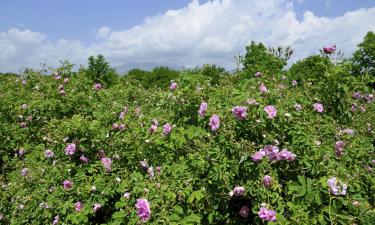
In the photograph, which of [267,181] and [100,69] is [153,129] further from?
[100,69]

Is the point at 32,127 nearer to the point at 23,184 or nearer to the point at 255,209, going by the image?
the point at 23,184

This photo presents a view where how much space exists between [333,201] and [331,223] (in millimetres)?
147

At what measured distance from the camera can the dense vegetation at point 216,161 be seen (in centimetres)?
254

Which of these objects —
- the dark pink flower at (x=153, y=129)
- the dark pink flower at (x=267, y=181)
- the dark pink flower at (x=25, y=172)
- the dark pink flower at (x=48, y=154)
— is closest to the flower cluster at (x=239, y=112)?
the dark pink flower at (x=267, y=181)

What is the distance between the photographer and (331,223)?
2.31 meters

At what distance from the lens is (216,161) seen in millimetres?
2672

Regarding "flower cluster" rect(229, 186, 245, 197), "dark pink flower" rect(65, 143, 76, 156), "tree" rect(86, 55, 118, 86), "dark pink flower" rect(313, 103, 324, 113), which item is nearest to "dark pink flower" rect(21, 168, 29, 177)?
"dark pink flower" rect(65, 143, 76, 156)

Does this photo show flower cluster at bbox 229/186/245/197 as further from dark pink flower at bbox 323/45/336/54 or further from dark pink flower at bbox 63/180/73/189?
dark pink flower at bbox 323/45/336/54

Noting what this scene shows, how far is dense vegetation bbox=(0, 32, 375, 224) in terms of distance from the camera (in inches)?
100

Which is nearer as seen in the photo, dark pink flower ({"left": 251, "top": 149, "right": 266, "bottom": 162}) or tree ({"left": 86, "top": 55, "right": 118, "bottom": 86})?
dark pink flower ({"left": 251, "top": 149, "right": 266, "bottom": 162})

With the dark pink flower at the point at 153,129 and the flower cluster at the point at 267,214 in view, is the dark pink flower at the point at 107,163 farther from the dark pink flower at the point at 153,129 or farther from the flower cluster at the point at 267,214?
Answer: the flower cluster at the point at 267,214

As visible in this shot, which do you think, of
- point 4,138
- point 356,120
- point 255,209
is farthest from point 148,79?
point 255,209

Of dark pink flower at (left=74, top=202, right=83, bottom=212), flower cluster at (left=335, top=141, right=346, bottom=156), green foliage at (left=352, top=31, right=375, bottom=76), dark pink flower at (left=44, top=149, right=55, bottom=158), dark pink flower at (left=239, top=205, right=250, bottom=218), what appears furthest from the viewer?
green foliage at (left=352, top=31, right=375, bottom=76)

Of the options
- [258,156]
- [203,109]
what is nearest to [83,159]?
[203,109]
